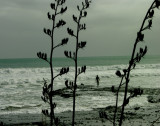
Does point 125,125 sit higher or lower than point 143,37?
lower

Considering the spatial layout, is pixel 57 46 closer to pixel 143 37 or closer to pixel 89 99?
pixel 143 37

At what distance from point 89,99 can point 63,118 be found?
5976mm

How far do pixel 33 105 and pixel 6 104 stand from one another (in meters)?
1.44

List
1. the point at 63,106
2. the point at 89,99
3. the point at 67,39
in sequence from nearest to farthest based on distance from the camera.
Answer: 1. the point at 67,39
2. the point at 63,106
3. the point at 89,99

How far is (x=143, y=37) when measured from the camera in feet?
10.2

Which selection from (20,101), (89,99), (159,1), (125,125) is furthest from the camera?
(89,99)

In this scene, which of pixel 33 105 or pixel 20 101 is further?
pixel 20 101

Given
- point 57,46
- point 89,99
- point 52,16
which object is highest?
point 52,16

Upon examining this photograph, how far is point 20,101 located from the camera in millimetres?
16859

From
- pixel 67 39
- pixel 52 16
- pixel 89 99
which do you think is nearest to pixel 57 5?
pixel 52 16

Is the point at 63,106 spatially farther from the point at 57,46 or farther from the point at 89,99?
the point at 57,46

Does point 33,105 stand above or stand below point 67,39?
below

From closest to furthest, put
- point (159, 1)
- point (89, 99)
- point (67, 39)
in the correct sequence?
point (159, 1) < point (67, 39) < point (89, 99)

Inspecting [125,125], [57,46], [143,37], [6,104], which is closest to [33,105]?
[6,104]
